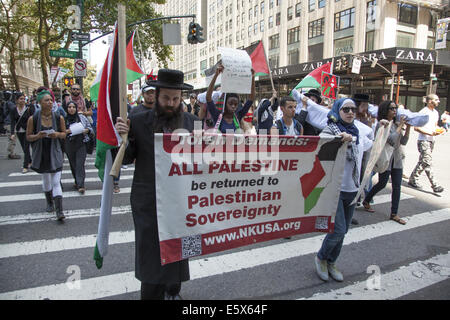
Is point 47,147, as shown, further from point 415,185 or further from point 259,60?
point 415,185

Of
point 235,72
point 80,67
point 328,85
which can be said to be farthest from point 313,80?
point 80,67

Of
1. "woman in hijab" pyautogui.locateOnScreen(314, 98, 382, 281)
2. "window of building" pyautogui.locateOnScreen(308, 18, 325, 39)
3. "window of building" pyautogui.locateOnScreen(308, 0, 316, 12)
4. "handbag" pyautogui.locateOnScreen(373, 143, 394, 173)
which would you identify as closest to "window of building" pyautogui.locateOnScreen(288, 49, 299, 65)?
"window of building" pyautogui.locateOnScreen(308, 18, 325, 39)

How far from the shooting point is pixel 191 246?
2672 mm

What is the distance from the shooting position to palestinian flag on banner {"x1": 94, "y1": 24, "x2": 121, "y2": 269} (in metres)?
2.54

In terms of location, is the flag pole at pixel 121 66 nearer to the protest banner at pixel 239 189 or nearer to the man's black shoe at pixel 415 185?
the protest banner at pixel 239 189

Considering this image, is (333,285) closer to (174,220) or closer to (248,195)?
(248,195)

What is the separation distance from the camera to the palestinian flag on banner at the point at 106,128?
8.34 feet

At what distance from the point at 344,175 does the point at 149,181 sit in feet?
7.00

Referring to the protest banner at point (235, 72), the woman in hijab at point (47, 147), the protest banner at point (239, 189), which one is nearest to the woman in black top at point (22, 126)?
the woman in hijab at point (47, 147)

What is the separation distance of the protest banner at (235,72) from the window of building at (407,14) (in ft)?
104

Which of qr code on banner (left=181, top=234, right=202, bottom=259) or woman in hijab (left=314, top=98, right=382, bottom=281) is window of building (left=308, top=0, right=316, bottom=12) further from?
qr code on banner (left=181, top=234, right=202, bottom=259)

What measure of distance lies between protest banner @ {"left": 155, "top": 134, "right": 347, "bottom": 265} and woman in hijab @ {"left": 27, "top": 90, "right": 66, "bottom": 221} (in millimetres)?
3365

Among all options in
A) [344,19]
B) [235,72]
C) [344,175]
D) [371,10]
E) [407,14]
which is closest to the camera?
[344,175]
